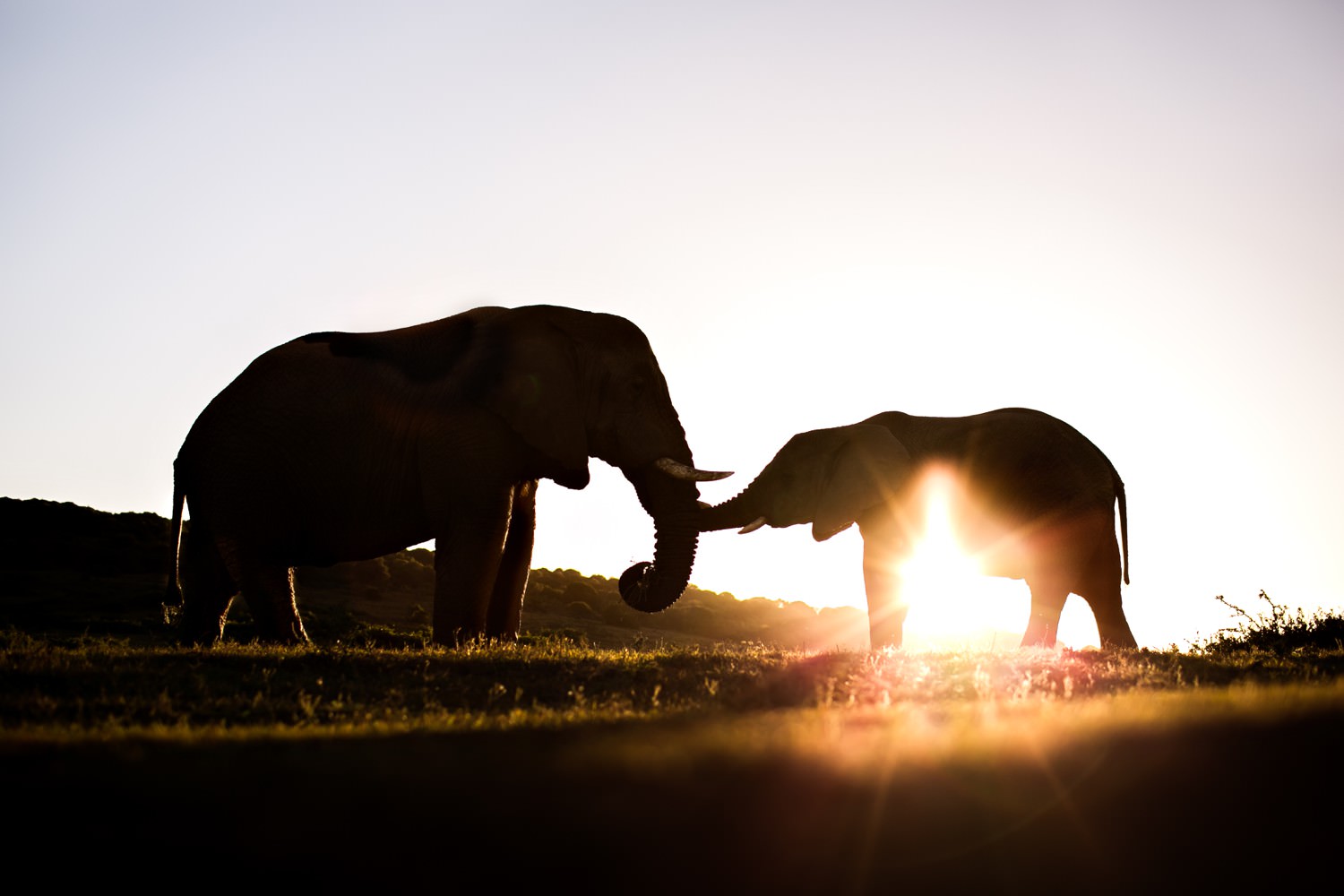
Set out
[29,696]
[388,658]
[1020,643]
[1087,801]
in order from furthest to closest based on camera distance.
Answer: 1. [1020,643]
2. [388,658]
3. [29,696]
4. [1087,801]

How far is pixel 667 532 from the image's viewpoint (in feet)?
50.4

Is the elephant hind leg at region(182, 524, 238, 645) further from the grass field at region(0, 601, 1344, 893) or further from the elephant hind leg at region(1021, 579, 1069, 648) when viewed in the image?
the elephant hind leg at region(1021, 579, 1069, 648)

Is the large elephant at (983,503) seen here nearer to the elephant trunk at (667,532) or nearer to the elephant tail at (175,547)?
the elephant trunk at (667,532)

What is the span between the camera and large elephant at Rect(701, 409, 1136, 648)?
16.7 m

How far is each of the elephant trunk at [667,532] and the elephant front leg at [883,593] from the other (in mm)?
2573

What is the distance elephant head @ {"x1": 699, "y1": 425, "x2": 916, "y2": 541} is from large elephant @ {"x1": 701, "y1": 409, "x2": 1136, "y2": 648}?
0.01m

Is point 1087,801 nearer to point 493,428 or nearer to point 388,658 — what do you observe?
point 388,658

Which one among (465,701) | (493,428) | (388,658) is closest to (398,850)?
(465,701)

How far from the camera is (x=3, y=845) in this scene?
15.3 feet

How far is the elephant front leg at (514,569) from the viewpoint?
14789mm

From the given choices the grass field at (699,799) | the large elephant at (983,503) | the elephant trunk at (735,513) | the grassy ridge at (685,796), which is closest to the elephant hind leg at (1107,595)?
the large elephant at (983,503)

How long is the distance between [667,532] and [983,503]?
4.71m

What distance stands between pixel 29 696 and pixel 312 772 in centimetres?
409

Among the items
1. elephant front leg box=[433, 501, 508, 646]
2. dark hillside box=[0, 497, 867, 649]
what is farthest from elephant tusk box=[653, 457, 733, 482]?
dark hillside box=[0, 497, 867, 649]
